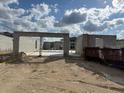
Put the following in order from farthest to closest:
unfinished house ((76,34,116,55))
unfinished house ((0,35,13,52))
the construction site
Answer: unfinished house ((0,35,13,52)) < unfinished house ((76,34,116,55)) < the construction site

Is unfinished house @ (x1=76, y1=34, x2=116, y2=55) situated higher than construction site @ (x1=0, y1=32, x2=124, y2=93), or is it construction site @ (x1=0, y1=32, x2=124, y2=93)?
unfinished house @ (x1=76, y1=34, x2=116, y2=55)

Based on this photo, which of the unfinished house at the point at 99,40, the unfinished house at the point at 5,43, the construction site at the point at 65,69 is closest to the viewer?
the construction site at the point at 65,69

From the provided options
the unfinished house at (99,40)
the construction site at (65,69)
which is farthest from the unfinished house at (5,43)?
the unfinished house at (99,40)

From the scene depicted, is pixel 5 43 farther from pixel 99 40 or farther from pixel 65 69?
pixel 65 69

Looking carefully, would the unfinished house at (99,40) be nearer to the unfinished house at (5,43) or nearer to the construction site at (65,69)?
the construction site at (65,69)

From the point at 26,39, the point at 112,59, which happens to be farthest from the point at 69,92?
the point at 26,39

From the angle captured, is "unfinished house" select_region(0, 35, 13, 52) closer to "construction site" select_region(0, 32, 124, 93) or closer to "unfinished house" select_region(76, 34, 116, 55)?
"construction site" select_region(0, 32, 124, 93)

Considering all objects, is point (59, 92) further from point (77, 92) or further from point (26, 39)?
point (26, 39)

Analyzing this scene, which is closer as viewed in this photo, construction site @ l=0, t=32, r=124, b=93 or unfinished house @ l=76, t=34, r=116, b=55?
construction site @ l=0, t=32, r=124, b=93

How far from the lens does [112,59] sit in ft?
67.7

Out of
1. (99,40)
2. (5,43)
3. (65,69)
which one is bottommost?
(65,69)

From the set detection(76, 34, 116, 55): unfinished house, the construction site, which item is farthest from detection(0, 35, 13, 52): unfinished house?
detection(76, 34, 116, 55): unfinished house

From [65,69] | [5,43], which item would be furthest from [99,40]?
[65,69]

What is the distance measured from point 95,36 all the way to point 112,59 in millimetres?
15352
